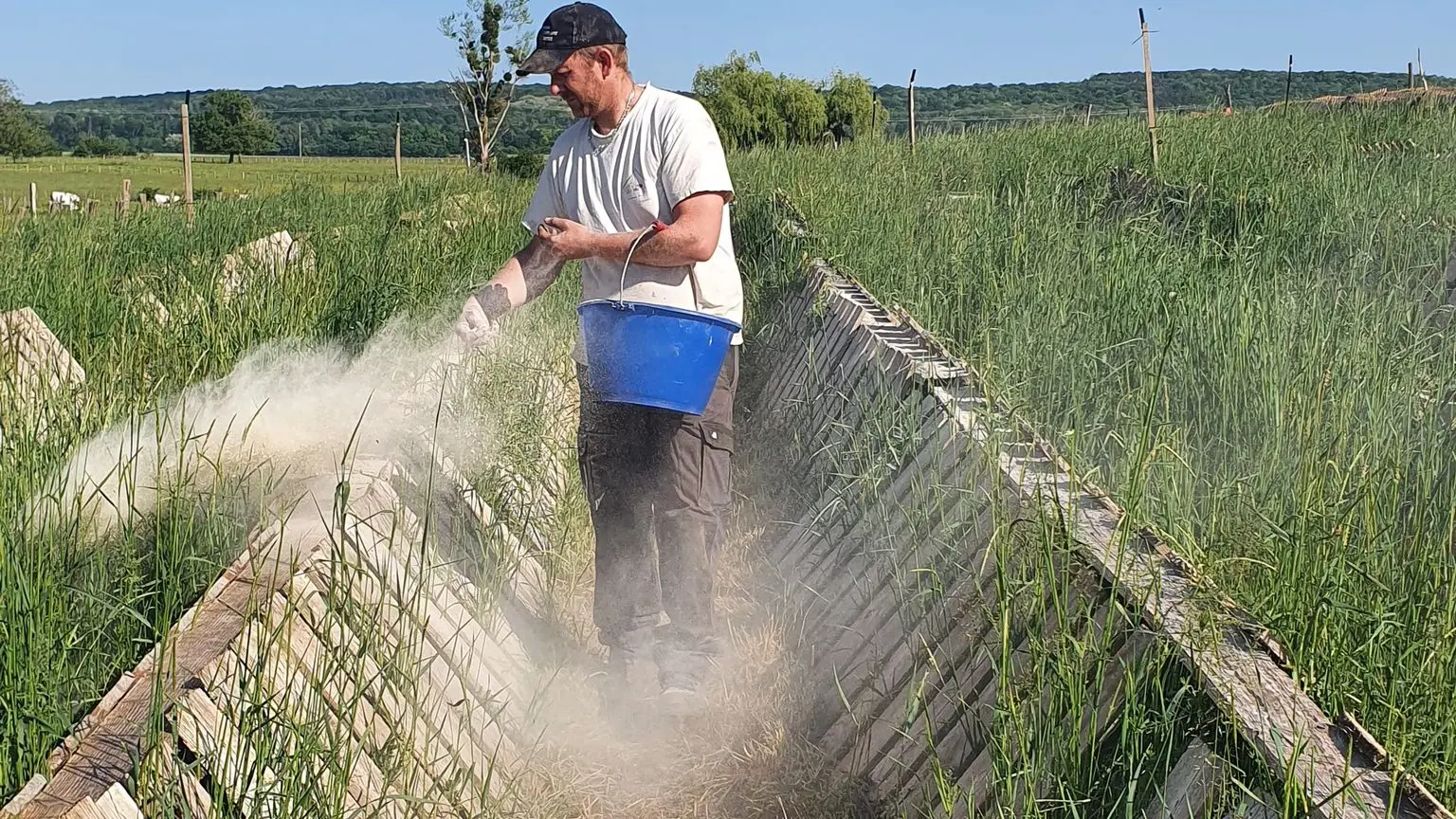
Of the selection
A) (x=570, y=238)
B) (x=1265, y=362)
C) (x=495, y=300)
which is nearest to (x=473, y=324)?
(x=495, y=300)

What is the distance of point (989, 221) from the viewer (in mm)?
7344

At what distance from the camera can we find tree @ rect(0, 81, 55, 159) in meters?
146

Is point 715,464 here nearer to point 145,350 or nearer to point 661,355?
point 661,355

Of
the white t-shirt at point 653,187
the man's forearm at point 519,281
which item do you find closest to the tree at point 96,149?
the man's forearm at point 519,281

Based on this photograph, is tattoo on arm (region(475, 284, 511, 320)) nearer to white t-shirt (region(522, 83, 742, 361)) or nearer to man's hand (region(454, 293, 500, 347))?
man's hand (region(454, 293, 500, 347))

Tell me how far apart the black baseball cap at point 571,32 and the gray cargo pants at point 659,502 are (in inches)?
41.6

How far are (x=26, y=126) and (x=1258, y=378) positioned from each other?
173m

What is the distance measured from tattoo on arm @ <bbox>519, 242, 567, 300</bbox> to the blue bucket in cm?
38

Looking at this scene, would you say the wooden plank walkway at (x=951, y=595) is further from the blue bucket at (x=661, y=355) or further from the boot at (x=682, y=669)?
the blue bucket at (x=661, y=355)

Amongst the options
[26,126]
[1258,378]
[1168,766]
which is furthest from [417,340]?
[26,126]

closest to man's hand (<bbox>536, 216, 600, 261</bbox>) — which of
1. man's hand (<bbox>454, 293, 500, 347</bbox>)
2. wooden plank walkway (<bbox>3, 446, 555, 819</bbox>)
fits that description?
man's hand (<bbox>454, 293, 500, 347</bbox>)

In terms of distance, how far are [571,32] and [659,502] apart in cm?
155

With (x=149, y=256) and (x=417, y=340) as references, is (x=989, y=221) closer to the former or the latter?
(x=417, y=340)

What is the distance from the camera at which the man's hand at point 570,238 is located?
13.6 ft
